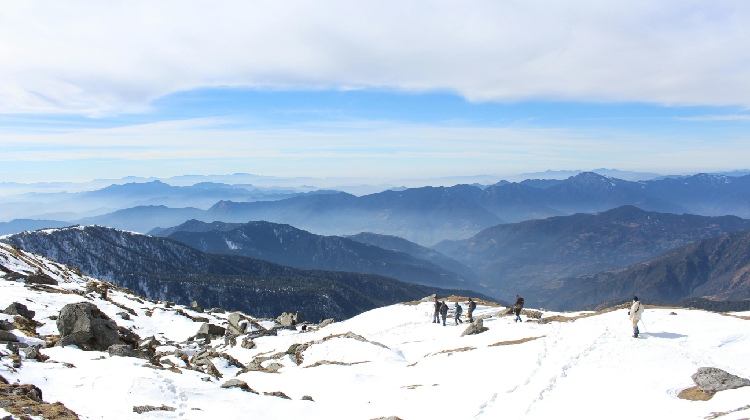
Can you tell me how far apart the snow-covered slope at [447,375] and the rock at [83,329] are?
51.8 inches

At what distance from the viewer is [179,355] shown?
32688 millimetres

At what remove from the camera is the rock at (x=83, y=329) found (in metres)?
24.3

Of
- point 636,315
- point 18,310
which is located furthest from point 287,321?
point 636,315

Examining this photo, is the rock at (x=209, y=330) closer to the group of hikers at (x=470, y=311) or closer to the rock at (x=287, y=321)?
the rock at (x=287, y=321)

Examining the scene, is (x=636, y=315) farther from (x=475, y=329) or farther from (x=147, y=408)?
(x=147, y=408)

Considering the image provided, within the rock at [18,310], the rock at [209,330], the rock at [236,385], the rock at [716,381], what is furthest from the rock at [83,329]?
the rock at [716,381]

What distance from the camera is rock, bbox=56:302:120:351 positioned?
79.7 feet

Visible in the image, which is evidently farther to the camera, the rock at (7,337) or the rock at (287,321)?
the rock at (287,321)

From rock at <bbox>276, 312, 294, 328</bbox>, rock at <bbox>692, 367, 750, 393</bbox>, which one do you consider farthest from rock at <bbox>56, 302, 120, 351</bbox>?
rock at <bbox>276, 312, 294, 328</bbox>

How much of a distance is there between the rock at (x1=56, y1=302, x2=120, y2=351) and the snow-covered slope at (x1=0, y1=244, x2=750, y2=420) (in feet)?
4.31

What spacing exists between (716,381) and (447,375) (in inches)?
495

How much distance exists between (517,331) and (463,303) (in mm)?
23722

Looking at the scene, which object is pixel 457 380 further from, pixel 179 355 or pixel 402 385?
pixel 179 355

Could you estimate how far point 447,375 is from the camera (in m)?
25.3
